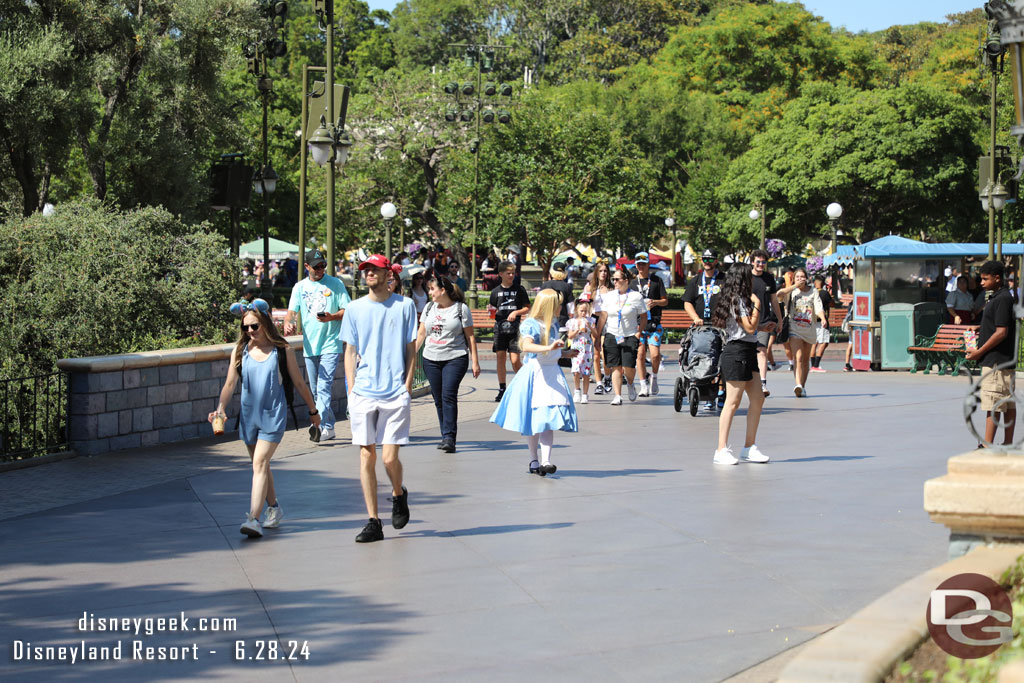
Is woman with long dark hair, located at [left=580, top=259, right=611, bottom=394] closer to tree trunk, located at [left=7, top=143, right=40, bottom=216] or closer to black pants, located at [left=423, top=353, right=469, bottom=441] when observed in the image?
black pants, located at [left=423, top=353, right=469, bottom=441]

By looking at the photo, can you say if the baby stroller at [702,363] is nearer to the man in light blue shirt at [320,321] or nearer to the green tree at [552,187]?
the man in light blue shirt at [320,321]

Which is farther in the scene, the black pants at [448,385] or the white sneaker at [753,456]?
the black pants at [448,385]

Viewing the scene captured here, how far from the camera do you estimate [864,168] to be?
133ft

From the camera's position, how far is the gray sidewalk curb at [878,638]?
3.99m

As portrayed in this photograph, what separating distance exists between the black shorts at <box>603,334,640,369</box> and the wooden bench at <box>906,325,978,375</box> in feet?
22.9

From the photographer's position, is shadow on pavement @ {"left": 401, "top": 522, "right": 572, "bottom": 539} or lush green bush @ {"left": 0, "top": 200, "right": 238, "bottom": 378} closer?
shadow on pavement @ {"left": 401, "top": 522, "right": 572, "bottom": 539}

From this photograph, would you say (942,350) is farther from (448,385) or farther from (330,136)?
(448,385)

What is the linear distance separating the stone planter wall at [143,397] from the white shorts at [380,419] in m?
4.26

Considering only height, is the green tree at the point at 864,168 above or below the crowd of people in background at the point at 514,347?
A: above

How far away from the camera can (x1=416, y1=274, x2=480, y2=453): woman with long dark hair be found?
1155 centimetres

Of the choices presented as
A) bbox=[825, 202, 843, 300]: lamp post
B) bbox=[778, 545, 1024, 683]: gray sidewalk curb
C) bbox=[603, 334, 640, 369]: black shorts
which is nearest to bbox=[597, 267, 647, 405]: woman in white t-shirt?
bbox=[603, 334, 640, 369]: black shorts

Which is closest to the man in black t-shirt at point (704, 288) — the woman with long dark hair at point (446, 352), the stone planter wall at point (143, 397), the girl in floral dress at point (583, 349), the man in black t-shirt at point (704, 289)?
the man in black t-shirt at point (704, 289)

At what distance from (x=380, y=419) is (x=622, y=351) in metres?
8.33

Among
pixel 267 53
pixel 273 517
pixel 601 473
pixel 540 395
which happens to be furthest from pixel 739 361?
pixel 267 53
